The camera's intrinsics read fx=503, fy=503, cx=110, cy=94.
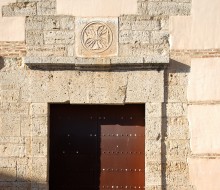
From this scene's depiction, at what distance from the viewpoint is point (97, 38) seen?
634 cm

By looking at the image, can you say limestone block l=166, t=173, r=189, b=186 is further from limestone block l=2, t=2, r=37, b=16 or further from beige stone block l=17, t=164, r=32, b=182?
limestone block l=2, t=2, r=37, b=16

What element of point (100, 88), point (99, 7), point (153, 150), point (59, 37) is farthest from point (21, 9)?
point (153, 150)

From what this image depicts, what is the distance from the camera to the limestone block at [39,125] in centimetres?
632

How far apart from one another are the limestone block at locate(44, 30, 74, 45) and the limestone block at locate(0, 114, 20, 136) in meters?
1.05

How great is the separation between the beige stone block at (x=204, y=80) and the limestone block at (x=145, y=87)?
15.4 inches

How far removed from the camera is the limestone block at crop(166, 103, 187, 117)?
20.6ft

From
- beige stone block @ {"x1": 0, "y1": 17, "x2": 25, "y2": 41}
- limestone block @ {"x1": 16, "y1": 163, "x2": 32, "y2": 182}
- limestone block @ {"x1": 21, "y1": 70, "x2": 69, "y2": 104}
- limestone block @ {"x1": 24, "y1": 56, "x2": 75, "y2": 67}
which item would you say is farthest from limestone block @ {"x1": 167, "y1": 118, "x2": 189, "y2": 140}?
beige stone block @ {"x1": 0, "y1": 17, "x2": 25, "y2": 41}

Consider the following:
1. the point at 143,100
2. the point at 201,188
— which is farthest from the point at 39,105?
the point at 201,188

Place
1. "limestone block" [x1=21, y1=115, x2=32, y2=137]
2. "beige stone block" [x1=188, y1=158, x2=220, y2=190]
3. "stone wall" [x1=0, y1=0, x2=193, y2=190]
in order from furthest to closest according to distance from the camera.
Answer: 1. "limestone block" [x1=21, y1=115, x2=32, y2=137]
2. "stone wall" [x1=0, y1=0, x2=193, y2=190]
3. "beige stone block" [x1=188, y1=158, x2=220, y2=190]

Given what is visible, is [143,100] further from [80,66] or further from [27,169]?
[27,169]

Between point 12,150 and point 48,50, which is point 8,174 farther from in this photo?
point 48,50

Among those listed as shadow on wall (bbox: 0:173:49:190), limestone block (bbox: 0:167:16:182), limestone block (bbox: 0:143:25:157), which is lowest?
shadow on wall (bbox: 0:173:49:190)

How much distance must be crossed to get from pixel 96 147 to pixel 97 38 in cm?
140

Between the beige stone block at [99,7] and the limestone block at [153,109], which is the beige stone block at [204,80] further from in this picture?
the beige stone block at [99,7]
